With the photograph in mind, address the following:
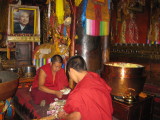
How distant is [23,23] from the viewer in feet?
18.2

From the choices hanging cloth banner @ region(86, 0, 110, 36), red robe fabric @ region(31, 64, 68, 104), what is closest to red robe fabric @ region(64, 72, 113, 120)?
red robe fabric @ region(31, 64, 68, 104)

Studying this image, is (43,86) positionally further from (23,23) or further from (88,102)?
(23,23)

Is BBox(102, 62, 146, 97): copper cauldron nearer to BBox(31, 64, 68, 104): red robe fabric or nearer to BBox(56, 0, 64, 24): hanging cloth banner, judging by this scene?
BBox(31, 64, 68, 104): red robe fabric

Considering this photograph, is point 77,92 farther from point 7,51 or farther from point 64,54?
point 7,51

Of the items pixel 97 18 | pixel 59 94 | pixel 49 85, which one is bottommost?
pixel 59 94

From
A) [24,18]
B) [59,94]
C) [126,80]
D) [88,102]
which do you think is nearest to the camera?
[88,102]

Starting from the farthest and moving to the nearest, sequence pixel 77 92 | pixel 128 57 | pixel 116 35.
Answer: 1. pixel 116 35
2. pixel 128 57
3. pixel 77 92

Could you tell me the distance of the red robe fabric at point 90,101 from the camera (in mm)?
1600

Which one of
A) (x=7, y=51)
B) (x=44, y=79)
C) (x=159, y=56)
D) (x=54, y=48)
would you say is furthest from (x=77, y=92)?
(x=7, y=51)

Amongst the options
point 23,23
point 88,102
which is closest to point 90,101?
point 88,102

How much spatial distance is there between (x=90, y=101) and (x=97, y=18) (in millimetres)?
2260

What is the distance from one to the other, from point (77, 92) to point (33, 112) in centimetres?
146

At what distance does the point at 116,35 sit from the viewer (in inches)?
259

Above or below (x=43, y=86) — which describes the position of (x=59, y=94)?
below
